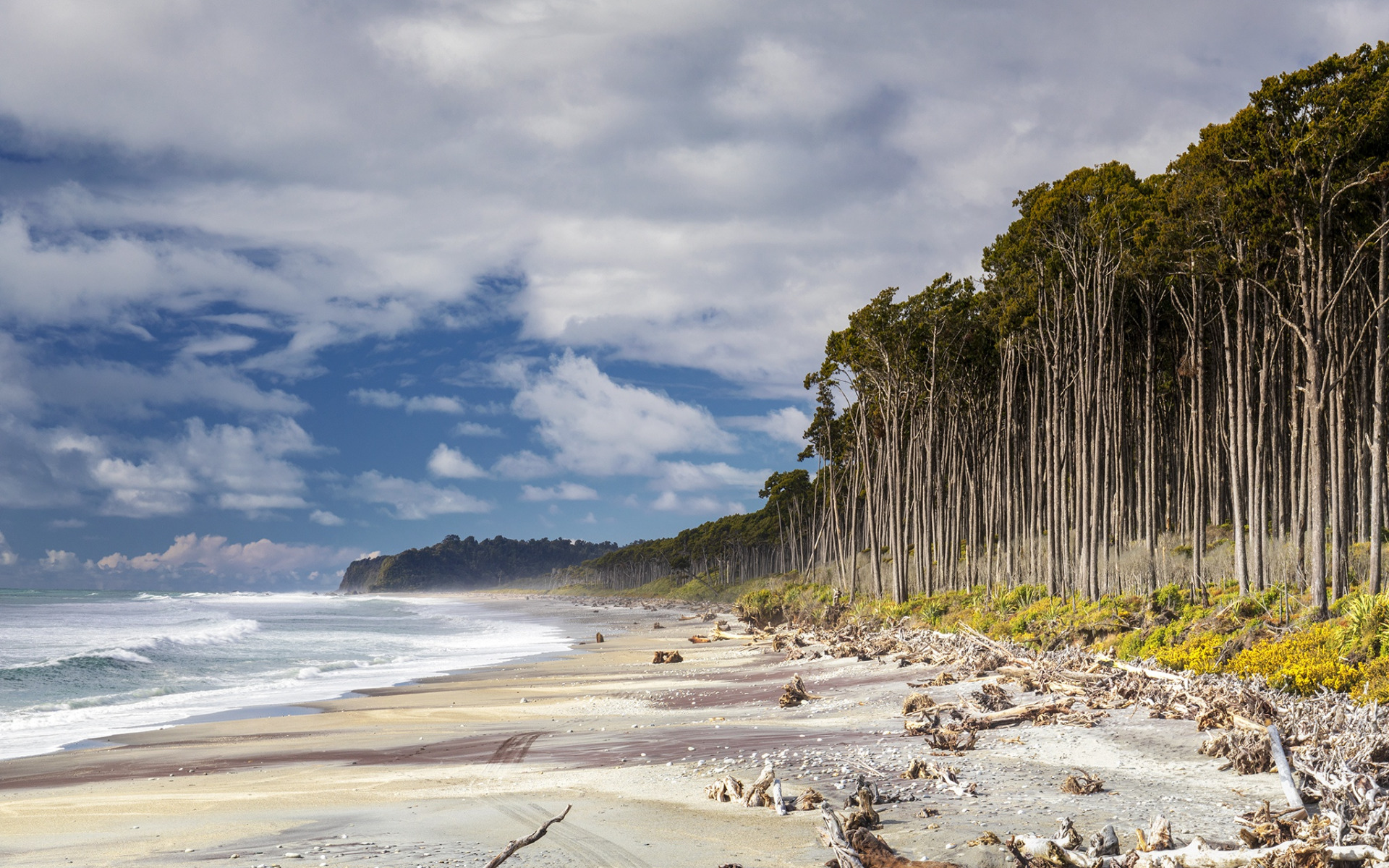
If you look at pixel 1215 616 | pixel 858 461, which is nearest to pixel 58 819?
pixel 1215 616

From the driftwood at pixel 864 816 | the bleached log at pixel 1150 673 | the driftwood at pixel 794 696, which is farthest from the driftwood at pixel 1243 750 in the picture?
the driftwood at pixel 794 696

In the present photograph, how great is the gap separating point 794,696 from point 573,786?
22.5 feet

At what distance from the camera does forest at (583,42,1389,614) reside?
15.1 m

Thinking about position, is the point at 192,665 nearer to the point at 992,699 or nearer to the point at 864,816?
the point at 992,699

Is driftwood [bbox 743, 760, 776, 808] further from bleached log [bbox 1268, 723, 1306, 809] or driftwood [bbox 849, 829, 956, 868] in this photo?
bleached log [bbox 1268, 723, 1306, 809]

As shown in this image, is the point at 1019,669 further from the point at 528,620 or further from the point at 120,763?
the point at 528,620

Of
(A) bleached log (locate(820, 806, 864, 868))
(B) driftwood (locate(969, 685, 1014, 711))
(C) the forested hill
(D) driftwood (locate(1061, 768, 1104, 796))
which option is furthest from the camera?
(C) the forested hill

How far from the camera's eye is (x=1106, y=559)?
849 inches

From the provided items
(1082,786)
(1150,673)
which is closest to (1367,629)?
(1150,673)

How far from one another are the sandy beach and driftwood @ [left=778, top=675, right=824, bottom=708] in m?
0.20

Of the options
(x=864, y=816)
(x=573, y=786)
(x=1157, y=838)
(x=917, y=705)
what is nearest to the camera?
(x=1157, y=838)

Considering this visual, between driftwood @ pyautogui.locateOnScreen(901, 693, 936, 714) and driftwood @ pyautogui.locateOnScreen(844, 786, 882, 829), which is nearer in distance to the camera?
driftwood @ pyautogui.locateOnScreen(844, 786, 882, 829)

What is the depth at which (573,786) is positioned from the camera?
9.65 metres

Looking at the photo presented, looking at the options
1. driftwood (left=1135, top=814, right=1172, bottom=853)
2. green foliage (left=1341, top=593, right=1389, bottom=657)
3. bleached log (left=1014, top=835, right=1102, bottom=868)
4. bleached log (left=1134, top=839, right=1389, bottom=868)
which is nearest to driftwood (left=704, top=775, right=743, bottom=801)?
bleached log (left=1014, top=835, right=1102, bottom=868)
